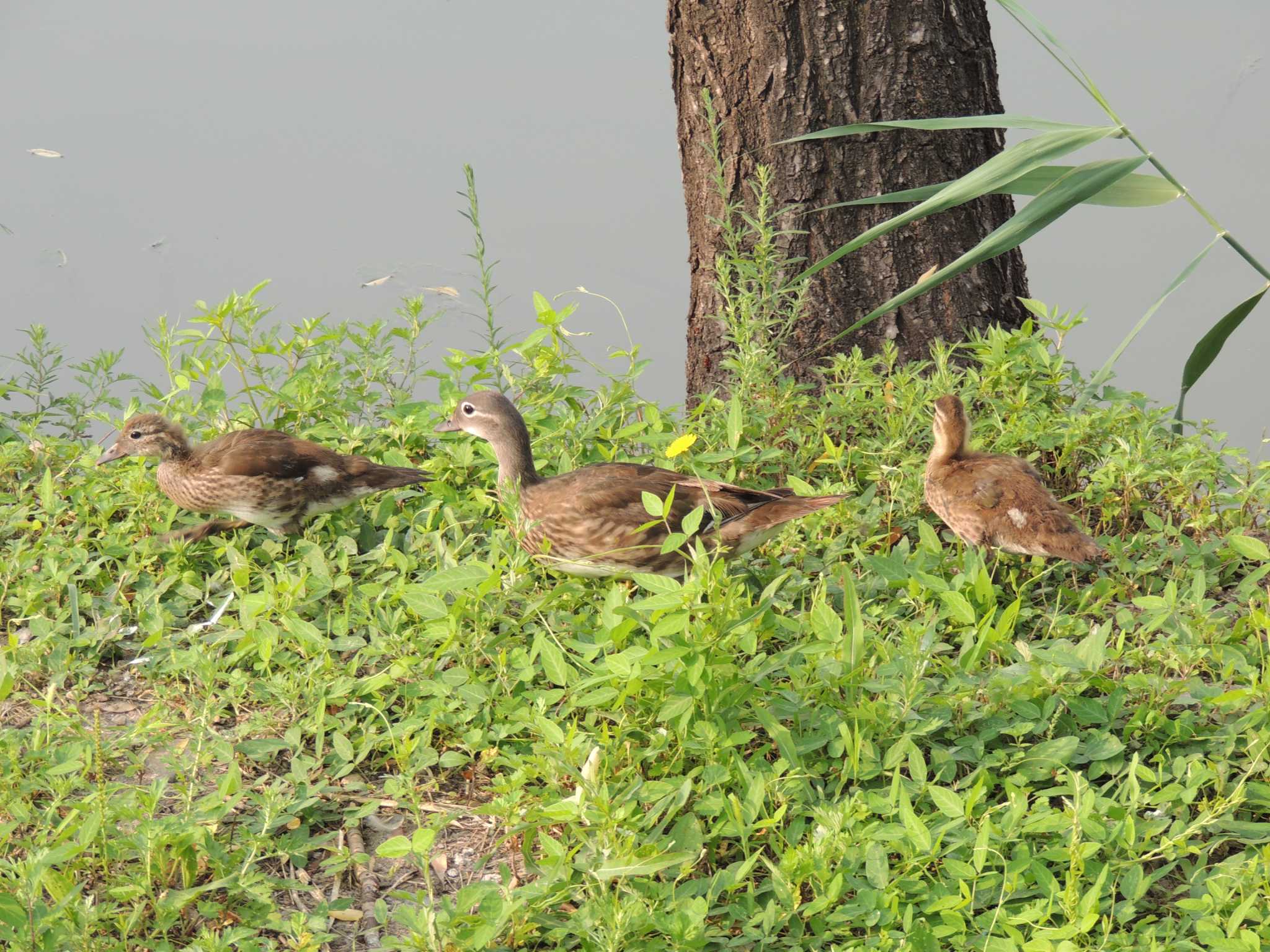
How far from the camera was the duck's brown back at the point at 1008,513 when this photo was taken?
199 inches

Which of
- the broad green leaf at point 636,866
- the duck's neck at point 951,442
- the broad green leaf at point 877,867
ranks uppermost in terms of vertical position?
the duck's neck at point 951,442

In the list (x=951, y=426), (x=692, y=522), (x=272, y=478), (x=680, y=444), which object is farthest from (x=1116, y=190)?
(x=272, y=478)

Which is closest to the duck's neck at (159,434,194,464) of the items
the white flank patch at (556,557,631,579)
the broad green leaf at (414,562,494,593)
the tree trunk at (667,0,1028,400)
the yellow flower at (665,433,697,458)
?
the white flank patch at (556,557,631,579)

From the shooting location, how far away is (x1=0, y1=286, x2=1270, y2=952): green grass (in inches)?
141

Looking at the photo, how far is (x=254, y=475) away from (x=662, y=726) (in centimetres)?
245

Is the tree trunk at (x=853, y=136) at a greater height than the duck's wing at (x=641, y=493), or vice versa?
the tree trunk at (x=853, y=136)

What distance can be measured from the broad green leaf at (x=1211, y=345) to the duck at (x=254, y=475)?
329cm

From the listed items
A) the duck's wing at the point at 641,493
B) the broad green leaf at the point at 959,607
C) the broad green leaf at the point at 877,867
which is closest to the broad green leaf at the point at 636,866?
the broad green leaf at the point at 877,867

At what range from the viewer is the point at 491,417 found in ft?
18.7

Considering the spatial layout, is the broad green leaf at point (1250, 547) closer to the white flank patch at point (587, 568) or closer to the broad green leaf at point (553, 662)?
the white flank patch at point (587, 568)

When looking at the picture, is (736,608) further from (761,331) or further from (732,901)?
(761,331)

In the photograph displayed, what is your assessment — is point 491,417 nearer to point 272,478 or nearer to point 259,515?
point 272,478

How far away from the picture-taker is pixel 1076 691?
4273 mm

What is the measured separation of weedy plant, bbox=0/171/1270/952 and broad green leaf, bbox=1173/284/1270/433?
0.71 meters
